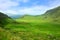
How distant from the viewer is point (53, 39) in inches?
2004

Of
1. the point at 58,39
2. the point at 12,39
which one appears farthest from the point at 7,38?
the point at 58,39

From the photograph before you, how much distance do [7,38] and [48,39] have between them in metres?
26.9

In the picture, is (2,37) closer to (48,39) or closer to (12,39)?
(12,39)

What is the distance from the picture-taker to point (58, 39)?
171 ft

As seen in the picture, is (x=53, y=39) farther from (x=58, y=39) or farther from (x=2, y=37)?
(x=2, y=37)

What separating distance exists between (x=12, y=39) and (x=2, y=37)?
1.47 m

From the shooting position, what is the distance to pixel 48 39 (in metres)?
49.2

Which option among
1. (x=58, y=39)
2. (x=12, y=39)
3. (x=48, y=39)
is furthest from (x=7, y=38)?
(x=58, y=39)

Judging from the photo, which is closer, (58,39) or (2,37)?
(2,37)

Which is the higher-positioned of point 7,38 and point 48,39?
point 7,38

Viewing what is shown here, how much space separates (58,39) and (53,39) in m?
2.02

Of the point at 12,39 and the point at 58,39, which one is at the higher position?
the point at 12,39

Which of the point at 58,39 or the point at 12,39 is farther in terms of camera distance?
the point at 58,39

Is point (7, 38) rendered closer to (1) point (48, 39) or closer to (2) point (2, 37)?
(2) point (2, 37)
